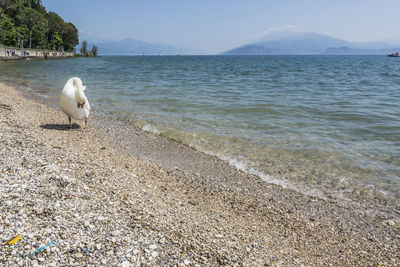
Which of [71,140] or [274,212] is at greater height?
[71,140]

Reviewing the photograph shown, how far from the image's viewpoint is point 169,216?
4480mm

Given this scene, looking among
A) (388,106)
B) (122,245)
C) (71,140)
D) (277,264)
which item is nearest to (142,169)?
(71,140)

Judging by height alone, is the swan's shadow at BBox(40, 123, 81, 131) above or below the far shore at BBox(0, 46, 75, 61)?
below

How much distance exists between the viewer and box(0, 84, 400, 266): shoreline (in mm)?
3469

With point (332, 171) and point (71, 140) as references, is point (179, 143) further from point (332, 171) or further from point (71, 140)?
point (332, 171)

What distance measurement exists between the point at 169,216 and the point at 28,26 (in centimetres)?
10230

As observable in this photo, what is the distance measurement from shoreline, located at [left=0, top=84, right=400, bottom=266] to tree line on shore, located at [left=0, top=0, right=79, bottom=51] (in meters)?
81.7

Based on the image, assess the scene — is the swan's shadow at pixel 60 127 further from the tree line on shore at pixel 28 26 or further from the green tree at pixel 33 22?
the green tree at pixel 33 22

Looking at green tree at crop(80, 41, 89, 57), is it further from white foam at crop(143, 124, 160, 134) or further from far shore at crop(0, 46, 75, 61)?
white foam at crop(143, 124, 160, 134)

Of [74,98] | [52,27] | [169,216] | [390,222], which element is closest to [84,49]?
[52,27]

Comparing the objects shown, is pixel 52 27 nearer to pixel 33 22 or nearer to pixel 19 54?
pixel 33 22

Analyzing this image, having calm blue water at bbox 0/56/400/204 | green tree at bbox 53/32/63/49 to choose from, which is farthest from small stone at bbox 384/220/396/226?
green tree at bbox 53/32/63/49

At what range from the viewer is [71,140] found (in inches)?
330

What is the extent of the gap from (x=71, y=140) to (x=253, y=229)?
19.4ft
